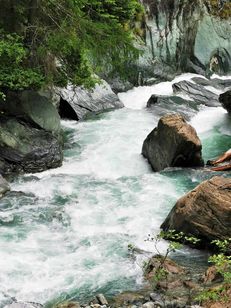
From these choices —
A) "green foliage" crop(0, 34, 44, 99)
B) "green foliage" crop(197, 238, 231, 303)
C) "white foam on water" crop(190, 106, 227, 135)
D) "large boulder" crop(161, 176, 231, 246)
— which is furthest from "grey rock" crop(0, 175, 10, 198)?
"white foam on water" crop(190, 106, 227, 135)

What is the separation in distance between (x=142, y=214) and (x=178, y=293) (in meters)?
3.17

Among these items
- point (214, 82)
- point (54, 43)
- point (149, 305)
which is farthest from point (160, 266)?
point (214, 82)

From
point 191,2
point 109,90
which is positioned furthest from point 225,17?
point 109,90

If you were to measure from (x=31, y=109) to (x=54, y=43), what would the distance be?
2016mm

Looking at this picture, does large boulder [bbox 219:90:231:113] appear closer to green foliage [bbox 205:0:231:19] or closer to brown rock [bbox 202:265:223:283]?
green foliage [bbox 205:0:231:19]

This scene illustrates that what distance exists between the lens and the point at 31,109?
12594mm

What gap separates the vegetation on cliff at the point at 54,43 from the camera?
1148cm

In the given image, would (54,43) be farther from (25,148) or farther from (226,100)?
(226,100)

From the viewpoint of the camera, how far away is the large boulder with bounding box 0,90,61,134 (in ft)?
40.9

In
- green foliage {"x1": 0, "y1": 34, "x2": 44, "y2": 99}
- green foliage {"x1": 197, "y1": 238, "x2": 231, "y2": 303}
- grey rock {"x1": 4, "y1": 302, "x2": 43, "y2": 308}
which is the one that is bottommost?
grey rock {"x1": 4, "y1": 302, "x2": 43, "y2": 308}

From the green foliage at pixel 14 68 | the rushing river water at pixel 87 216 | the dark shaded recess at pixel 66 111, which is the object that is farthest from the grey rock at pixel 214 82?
the green foliage at pixel 14 68

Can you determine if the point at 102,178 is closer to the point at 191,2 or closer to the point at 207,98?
the point at 207,98

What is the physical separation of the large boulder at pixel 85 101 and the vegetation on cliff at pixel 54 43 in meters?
2.79

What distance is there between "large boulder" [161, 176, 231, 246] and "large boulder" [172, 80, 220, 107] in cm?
1222
